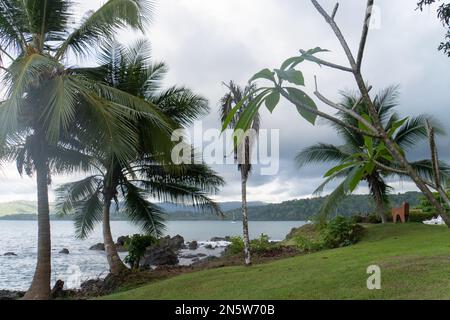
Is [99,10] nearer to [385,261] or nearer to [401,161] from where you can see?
[385,261]

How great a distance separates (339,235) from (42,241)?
26.2 feet

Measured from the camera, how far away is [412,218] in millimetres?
19594

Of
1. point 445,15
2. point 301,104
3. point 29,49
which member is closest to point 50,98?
point 29,49

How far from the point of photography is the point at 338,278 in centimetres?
714

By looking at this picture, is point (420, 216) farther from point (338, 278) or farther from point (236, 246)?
point (338, 278)

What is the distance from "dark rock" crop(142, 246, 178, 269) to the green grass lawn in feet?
32.9

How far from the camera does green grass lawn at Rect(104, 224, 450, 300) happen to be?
6207 mm

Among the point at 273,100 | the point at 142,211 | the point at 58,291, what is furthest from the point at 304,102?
the point at 142,211

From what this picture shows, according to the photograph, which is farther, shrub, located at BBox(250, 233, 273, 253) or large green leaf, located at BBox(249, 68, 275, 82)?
shrub, located at BBox(250, 233, 273, 253)

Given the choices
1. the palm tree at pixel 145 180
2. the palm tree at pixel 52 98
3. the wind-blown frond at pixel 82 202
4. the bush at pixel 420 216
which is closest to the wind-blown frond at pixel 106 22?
the palm tree at pixel 52 98

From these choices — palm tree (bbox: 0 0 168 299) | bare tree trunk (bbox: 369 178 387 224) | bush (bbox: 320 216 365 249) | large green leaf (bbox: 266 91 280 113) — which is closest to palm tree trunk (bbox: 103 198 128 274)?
palm tree (bbox: 0 0 168 299)

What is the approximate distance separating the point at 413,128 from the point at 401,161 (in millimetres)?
14900

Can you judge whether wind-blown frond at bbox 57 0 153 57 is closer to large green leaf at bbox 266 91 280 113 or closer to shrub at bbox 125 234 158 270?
shrub at bbox 125 234 158 270

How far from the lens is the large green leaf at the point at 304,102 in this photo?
3.10 ft
